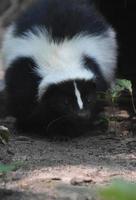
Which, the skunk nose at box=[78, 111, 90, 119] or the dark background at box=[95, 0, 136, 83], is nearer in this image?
the skunk nose at box=[78, 111, 90, 119]

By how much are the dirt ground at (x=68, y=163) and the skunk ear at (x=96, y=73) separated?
0.49m

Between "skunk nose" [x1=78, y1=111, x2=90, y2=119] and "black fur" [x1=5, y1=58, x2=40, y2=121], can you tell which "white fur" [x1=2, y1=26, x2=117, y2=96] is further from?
"skunk nose" [x1=78, y1=111, x2=90, y2=119]

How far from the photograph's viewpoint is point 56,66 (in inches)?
196

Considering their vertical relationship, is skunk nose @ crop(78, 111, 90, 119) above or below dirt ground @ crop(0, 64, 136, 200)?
above

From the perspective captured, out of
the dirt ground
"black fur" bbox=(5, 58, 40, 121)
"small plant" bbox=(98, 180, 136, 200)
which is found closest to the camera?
"small plant" bbox=(98, 180, 136, 200)

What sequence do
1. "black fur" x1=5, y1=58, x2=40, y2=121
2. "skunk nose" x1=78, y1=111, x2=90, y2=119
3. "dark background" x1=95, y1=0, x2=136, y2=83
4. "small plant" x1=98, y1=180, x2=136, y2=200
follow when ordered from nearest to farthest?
"small plant" x1=98, y1=180, x2=136, y2=200
"skunk nose" x1=78, y1=111, x2=90, y2=119
"black fur" x1=5, y1=58, x2=40, y2=121
"dark background" x1=95, y1=0, x2=136, y2=83

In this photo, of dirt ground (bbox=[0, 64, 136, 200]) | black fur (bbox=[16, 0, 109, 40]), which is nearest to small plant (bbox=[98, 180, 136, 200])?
dirt ground (bbox=[0, 64, 136, 200])

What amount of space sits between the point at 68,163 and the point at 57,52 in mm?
1932

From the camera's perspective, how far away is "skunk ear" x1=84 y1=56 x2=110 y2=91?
5152 millimetres

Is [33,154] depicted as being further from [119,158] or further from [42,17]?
[42,17]

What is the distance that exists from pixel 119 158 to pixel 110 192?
276cm

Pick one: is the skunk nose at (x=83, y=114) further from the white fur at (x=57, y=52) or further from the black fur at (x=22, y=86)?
the black fur at (x=22, y=86)

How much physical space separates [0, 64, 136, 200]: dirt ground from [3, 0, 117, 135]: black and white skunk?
0.83 feet

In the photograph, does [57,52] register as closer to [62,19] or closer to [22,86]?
[62,19]
